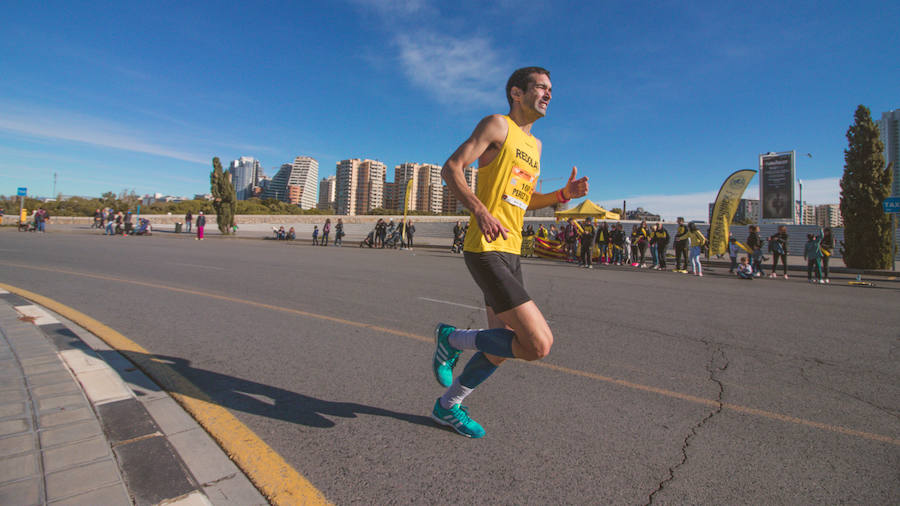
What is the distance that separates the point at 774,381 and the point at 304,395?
3727 mm

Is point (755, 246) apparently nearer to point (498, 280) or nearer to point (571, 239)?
point (571, 239)

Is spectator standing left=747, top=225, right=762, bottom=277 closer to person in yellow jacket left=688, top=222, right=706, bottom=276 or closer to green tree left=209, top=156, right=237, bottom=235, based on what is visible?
person in yellow jacket left=688, top=222, right=706, bottom=276

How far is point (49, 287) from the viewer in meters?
6.96

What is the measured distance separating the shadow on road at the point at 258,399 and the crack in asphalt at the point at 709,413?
123 cm

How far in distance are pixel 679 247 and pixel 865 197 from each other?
948 centimetres

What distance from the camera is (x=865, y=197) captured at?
57.2 ft

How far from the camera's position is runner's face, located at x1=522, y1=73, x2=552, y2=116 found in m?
2.51

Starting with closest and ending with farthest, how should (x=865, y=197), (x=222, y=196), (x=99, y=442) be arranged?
(x=99, y=442) < (x=865, y=197) < (x=222, y=196)

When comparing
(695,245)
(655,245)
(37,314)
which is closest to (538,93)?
(37,314)

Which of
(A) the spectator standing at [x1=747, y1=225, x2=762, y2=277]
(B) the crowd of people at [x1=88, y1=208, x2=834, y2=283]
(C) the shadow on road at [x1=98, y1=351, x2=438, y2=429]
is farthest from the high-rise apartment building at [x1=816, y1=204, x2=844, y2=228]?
(C) the shadow on road at [x1=98, y1=351, x2=438, y2=429]

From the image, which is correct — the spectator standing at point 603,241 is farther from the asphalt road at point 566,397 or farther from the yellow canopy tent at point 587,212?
the asphalt road at point 566,397

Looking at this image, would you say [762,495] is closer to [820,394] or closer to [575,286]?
[820,394]

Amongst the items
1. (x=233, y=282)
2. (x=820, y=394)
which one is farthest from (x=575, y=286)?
(x=233, y=282)

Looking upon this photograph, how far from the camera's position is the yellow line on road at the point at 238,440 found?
1883mm
